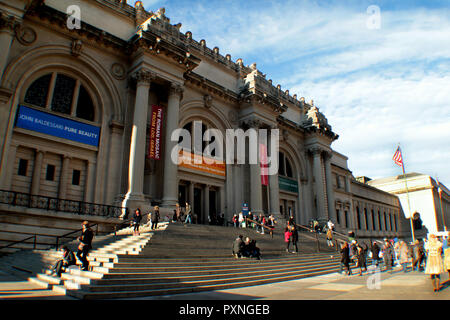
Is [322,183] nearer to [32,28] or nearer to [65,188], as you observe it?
[65,188]

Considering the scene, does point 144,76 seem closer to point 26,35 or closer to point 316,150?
point 26,35

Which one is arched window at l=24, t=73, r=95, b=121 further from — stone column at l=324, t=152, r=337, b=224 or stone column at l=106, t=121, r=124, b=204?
stone column at l=324, t=152, r=337, b=224

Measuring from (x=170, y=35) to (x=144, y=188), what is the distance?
35.1 ft

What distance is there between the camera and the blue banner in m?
17.5

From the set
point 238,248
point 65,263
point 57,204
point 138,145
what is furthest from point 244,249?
point 57,204

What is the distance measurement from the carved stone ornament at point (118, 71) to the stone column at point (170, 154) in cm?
336

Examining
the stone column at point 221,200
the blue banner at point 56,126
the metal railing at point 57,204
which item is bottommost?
the metal railing at point 57,204

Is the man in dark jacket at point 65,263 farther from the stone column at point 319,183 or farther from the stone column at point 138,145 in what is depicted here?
the stone column at point 319,183

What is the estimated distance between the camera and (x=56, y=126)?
18.6 m

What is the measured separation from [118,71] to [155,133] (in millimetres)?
5057

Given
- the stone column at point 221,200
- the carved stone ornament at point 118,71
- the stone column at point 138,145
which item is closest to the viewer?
the stone column at point 138,145

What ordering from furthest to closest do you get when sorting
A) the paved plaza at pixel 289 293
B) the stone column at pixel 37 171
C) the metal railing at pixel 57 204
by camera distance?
the stone column at pixel 37 171, the metal railing at pixel 57 204, the paved plaza at pixel 289 293

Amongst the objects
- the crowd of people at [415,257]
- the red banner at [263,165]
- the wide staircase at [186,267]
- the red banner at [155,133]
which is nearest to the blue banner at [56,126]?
the red banner at [155,133]

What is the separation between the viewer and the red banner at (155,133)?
2088 cm
